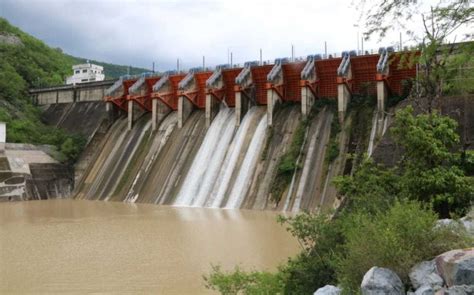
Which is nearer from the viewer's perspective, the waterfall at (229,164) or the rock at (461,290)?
the rock at (461,290)

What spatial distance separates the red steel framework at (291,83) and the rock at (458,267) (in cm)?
2656

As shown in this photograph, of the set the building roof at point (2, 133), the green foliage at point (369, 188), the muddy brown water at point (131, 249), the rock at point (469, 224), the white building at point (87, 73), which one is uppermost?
the white building at point (87, 73)

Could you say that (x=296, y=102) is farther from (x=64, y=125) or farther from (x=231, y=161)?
(x=64, y=125)

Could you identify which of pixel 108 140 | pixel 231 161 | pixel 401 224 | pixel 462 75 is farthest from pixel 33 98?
pixel 401 224

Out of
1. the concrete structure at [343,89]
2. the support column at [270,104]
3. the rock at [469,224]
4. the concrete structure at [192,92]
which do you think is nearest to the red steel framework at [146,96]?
the concrete structure at [192,92]

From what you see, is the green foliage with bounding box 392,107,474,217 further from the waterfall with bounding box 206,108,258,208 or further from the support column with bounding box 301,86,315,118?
the support column with bounding box 301,86,315,118

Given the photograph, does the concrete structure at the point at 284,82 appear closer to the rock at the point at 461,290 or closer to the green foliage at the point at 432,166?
the green foliage at the point at 432,166

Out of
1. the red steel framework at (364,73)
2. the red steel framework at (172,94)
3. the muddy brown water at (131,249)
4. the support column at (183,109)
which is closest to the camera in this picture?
the muddy brown water at (131,249)

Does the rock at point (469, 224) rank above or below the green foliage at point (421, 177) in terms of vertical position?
below

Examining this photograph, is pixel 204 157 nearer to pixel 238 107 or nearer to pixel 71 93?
pixel 238 107

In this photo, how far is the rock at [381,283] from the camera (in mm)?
5102

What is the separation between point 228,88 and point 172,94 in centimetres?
493

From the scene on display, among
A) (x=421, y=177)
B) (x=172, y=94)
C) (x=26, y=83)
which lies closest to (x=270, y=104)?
(x=172, y=94)

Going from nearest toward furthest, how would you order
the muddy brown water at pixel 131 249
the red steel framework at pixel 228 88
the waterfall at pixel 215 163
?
the muddy brown water at pixel 131 249, the waterfall at pixel 215 163, the red steel framework at pixel 228 88
